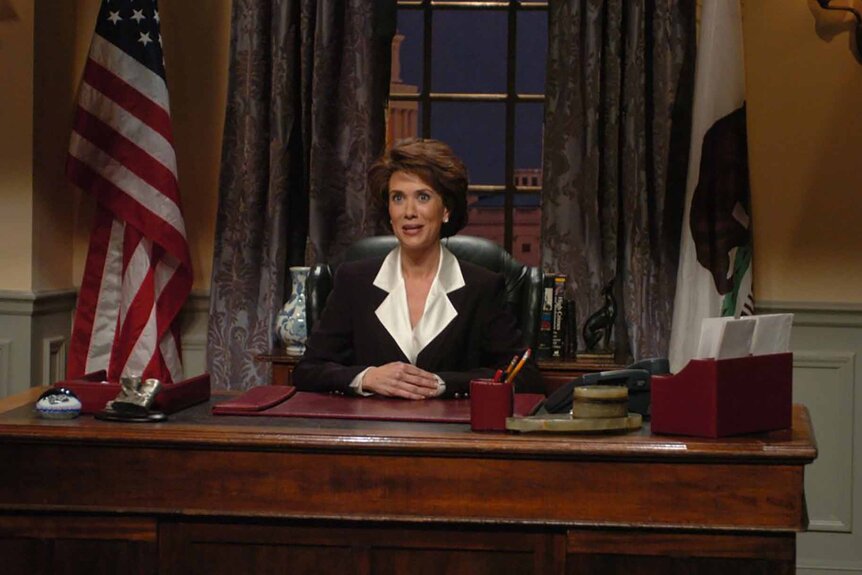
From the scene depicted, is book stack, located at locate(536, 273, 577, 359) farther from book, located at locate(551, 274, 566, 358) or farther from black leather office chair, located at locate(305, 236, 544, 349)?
black leather office chair, located at locate(305, 236, 544, 349)

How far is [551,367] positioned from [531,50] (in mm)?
1583

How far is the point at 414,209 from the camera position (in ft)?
10.4

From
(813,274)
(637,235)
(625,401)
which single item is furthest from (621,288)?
(625,401)

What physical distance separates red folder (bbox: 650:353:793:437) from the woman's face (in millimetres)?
1020

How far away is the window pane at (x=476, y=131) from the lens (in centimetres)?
503

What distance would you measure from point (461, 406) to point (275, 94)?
6.97 ft

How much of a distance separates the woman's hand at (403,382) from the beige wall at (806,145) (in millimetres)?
2033

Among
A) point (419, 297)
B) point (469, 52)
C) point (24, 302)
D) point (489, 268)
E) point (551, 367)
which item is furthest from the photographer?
point (469, 52)

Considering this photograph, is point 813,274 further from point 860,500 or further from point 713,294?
point 860,500

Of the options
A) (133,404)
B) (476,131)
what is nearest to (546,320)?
(476,131)

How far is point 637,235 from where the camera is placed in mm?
4395

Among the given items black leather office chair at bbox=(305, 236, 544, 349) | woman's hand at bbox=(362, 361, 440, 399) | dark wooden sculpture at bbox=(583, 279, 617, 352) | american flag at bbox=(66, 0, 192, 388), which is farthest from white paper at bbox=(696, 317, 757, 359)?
american flag at bbox=(66, 0, 192, 388)

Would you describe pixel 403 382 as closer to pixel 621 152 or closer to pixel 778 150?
pixel 621 152

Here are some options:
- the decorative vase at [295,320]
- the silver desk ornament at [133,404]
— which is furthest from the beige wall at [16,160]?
the silver desk ornament at [133,404]
